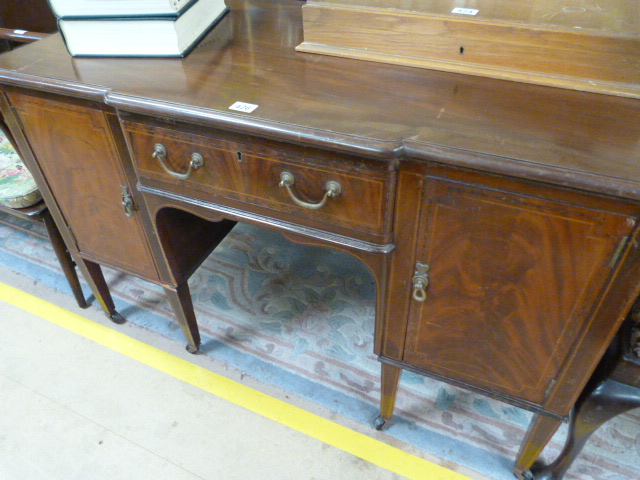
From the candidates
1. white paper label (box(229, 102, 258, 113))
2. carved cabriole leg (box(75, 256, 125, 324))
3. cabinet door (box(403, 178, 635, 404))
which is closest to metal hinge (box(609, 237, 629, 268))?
cabinet door (box(403, 178, 635, 404))

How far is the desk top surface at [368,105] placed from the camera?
0.58 meters

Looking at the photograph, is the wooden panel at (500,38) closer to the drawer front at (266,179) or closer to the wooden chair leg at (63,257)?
the drawer front at (266,179)

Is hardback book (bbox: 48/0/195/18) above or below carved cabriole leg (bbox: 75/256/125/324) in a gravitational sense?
above

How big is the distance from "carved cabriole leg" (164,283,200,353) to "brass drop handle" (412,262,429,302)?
23.1 inches

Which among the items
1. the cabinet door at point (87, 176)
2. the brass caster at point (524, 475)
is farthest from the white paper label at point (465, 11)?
the brass caster at point (524, 475)

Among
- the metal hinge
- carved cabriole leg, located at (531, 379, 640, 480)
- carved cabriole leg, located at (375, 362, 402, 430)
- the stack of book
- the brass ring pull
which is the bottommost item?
carved cabriole leg, located at (375, 362, 402, 430)

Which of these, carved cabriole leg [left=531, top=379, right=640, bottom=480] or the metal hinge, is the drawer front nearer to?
the metal hinge

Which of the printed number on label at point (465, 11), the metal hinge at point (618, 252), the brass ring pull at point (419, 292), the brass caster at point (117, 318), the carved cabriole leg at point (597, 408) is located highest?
the printed number on label at point (465, 11)

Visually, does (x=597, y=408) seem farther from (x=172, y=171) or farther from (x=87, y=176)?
(x=87, y=176)

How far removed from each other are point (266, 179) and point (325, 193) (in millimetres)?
103

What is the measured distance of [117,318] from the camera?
1361mm

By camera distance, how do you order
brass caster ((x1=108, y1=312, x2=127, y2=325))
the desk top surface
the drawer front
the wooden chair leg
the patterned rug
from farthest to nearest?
brass caster ((x1=108, y1=312, x2=127, y2=325)) < the wooden chair leg < the patterned rug < the drawer front < the desk top surface

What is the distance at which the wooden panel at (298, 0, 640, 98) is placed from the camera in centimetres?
68

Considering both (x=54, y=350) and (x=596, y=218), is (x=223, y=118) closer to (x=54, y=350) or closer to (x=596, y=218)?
(x=596, y=218)
